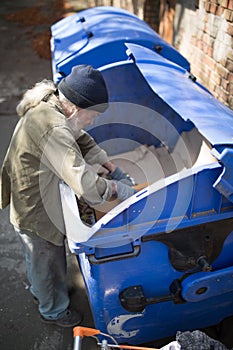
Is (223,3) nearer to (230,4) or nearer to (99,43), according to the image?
(230,4)

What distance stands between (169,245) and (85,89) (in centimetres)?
85

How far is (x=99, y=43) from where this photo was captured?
10.3 ft

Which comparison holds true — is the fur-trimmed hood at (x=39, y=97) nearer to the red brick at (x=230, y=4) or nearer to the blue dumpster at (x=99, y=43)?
the blue dumpster at (x=99, y=43)

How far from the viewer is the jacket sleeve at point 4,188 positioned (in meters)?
2.08

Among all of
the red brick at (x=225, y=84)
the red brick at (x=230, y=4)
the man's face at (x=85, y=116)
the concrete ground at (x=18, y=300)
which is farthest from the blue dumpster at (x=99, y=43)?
the concrete ground at (x=18, y=300)

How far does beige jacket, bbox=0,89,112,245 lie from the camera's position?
156 cm

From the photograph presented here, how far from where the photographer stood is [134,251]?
154 cm

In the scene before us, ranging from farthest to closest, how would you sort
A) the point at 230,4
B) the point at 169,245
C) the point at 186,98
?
the point at 230,4 → the point at 186,98 → the point at 169,245

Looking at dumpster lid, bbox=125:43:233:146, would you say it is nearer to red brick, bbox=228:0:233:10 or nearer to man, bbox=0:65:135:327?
man, bbox=0:65:135:327

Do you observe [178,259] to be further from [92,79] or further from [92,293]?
[92,79]

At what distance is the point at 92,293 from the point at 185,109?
1090 mm

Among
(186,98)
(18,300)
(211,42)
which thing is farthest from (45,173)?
(211,42)

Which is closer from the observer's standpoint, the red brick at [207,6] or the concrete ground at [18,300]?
the concrete ground at [18,300]

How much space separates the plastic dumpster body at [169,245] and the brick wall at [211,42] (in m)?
0.93
